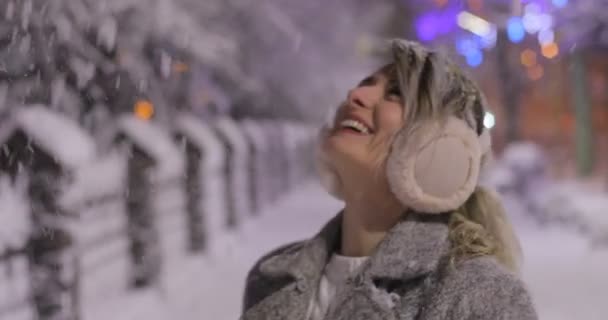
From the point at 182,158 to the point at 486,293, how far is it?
7.36 meters

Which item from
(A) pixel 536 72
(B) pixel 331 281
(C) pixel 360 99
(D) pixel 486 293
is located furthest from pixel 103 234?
(A) pixel 536 72

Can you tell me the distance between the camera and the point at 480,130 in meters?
2.51

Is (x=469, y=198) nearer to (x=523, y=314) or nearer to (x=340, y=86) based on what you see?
(x=523, y=314)

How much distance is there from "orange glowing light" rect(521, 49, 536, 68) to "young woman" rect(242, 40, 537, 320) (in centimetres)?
2277

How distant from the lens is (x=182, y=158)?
931 cm

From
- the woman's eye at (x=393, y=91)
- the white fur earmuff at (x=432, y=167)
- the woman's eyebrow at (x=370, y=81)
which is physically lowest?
the white fur earmuff at (x=432, y=167)

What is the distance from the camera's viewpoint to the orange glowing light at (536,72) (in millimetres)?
25594

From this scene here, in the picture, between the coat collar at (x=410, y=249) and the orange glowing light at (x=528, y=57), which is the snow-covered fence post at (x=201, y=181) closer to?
the coat collar at (x=410, y=249)

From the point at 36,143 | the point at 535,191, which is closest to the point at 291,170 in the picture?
the point at 535,191

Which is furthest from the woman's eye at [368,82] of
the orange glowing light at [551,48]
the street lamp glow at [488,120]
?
the orange glowing light at [551,48]

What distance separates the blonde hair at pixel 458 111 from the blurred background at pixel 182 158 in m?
0.17

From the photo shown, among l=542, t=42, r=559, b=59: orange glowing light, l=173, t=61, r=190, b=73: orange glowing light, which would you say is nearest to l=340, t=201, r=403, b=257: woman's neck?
l=173, t=61, r=190, b=73: orange glowing light

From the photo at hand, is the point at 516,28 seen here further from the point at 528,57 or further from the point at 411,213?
the point at 411,213

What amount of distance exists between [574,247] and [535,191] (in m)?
3.70
